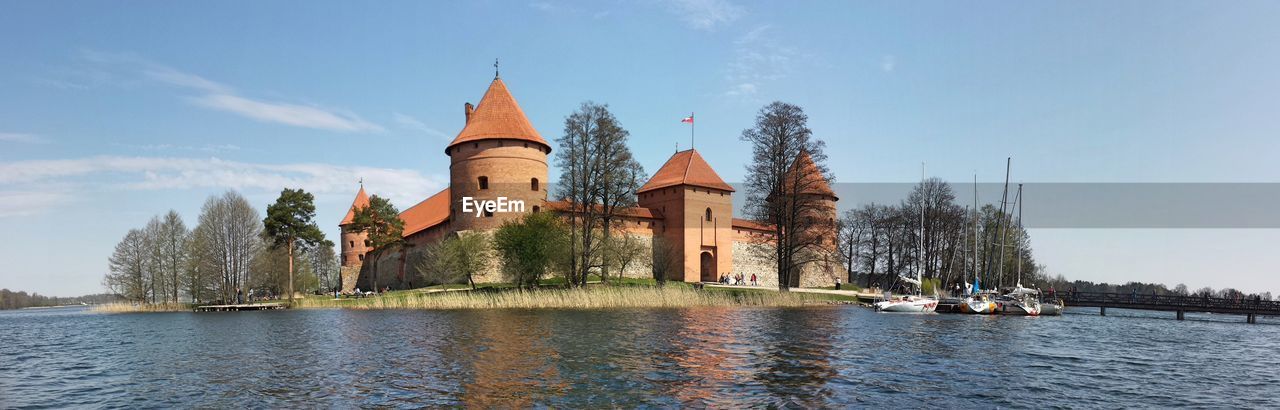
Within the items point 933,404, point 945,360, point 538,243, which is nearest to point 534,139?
point 538,243

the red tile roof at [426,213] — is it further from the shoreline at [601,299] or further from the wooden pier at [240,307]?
the shoreline at [601,299]

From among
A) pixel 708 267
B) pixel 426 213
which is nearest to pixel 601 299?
→ pixel 708 267

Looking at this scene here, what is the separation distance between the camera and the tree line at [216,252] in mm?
47156

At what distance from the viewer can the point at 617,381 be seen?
11586 mm

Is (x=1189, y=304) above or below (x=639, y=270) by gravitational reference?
below

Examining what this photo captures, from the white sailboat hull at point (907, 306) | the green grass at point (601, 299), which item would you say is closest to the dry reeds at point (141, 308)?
the green grass at point (601, 299)

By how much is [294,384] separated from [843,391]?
830cm

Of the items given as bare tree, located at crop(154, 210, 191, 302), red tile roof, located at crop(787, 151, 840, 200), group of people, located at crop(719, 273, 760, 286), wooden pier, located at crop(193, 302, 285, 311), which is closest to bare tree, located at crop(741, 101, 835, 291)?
red tile roof, located at crop(787, 151, 840, 200)

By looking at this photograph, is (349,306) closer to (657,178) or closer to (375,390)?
(657,178)

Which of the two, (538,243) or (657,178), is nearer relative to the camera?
(538,243)

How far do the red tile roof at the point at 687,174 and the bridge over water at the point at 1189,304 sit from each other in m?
23.1

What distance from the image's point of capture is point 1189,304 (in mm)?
37688

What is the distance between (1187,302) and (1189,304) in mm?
1678

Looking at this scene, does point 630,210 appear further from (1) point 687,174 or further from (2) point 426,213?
(2) point 426,213
